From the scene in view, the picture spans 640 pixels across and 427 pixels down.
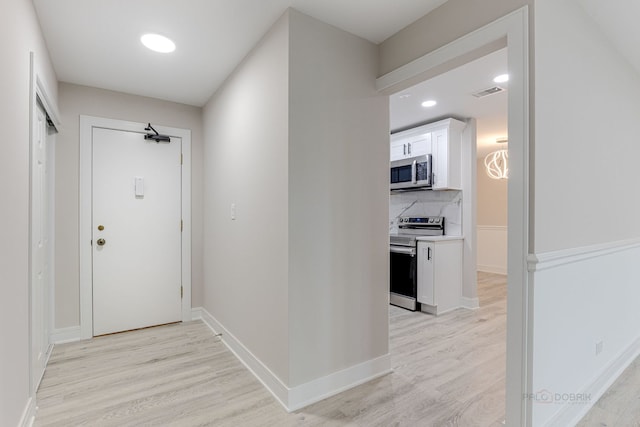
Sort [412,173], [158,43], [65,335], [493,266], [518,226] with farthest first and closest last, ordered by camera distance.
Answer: [493,266], [412,173], [65,335], [158,43], [518,226]

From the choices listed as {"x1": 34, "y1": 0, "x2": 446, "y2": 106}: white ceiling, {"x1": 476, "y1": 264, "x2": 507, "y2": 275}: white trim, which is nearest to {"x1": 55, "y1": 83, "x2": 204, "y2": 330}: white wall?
{"x1": 34, "y1": 0, "x2": 446, "y2": 106}: white ceiling

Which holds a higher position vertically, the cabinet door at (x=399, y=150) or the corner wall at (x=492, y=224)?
the cabinet door at (x=399, y=150)

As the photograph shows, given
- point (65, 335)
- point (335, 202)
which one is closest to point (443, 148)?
point (335, 202)

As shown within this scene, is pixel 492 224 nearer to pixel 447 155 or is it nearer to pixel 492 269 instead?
pixel 492 269

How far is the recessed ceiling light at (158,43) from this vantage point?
2221 millimetres

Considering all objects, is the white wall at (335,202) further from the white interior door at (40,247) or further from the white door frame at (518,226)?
the white interior door at (40,247)

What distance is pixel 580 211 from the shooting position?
1.84 metres

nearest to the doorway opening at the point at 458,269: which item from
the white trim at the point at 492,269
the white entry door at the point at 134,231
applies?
the white trim at the point at 492,269

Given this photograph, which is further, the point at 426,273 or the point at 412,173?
the point at 412,173

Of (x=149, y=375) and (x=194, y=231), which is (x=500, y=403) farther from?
(x=194, y=231)

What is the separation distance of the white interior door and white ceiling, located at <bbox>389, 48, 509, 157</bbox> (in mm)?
3108

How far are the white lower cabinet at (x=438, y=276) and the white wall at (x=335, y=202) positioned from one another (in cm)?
164

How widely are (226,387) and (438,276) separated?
107 inches

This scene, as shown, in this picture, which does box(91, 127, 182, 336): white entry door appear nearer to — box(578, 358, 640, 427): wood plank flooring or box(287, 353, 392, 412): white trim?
box(287, 353, 392, 412): white trim
